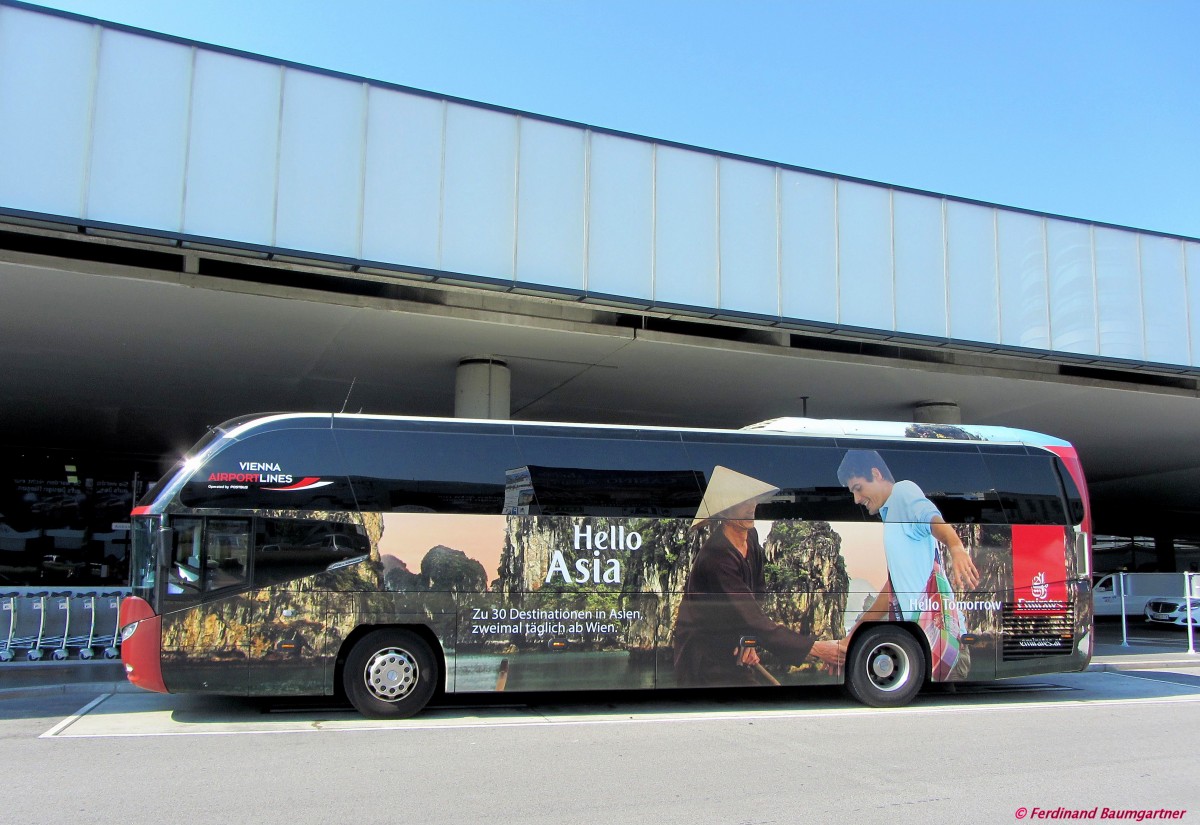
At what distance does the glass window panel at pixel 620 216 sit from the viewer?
12.9 metres

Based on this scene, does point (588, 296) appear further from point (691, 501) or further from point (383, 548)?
point (383, 548)

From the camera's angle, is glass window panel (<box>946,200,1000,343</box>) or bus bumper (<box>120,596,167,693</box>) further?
glass window panel (<box>946,200,1000,343</box>)

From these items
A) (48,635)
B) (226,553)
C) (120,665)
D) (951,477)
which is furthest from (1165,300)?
(48,635)

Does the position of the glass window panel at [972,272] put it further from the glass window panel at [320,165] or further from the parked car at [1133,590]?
the parked car at [1133,590]

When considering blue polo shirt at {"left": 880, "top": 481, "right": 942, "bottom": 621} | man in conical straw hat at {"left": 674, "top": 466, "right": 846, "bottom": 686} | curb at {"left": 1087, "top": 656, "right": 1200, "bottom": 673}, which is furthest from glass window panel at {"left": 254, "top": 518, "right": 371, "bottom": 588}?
curb at {"left": 1087, "top": 656, "right": 1200, "bottom": 673}

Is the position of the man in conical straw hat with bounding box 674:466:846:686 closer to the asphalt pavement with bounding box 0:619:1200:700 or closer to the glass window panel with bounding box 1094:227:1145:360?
the asphalt pavement with bounding box 0:619:1200:700

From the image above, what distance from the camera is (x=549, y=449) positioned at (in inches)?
407

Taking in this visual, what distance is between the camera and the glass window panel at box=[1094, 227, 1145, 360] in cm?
1614

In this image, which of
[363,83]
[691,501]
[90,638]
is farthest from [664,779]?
[90,638]

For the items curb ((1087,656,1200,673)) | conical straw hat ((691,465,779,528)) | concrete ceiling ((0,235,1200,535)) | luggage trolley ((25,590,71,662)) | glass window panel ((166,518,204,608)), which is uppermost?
concrete ceiling ((0,235,1200,535))

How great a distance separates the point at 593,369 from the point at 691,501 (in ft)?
19.7

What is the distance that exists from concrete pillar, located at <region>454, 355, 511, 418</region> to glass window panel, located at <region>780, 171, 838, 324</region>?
→ 16.4 feet

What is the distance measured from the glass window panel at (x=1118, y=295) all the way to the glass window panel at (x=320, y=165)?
1307cm

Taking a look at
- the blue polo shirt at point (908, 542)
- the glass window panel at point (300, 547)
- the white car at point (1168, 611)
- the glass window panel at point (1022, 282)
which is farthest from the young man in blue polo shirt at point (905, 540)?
the white car at point (1168, 611)
